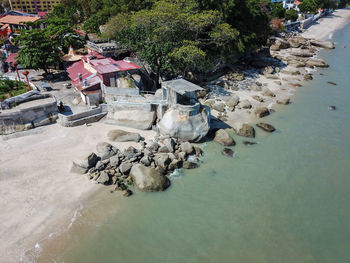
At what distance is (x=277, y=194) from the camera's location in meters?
20.8

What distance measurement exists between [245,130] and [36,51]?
28.6 metres

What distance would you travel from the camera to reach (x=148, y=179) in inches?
807

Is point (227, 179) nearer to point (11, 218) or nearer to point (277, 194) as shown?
point (277, 194)

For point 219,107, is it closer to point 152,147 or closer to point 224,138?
point 224,138

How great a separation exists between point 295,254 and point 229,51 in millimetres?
30355

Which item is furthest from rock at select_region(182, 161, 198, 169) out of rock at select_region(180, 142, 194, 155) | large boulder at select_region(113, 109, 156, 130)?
large boulder at select_region(113, 109, 156, 130)

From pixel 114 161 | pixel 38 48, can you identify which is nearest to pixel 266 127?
pixel 114 161

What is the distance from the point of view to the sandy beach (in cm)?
1684

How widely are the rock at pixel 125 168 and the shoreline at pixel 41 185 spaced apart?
90.4 inches

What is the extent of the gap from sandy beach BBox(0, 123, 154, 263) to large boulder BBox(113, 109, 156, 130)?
0.83 m

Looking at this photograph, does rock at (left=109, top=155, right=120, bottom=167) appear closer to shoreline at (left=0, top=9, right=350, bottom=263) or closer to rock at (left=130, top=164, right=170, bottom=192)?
rock at (left=130, top=164, right=170, bottom=192)

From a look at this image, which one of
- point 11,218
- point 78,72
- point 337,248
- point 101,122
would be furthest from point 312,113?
point 11,218

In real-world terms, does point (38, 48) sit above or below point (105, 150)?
above

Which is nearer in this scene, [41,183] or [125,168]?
[41,183]
